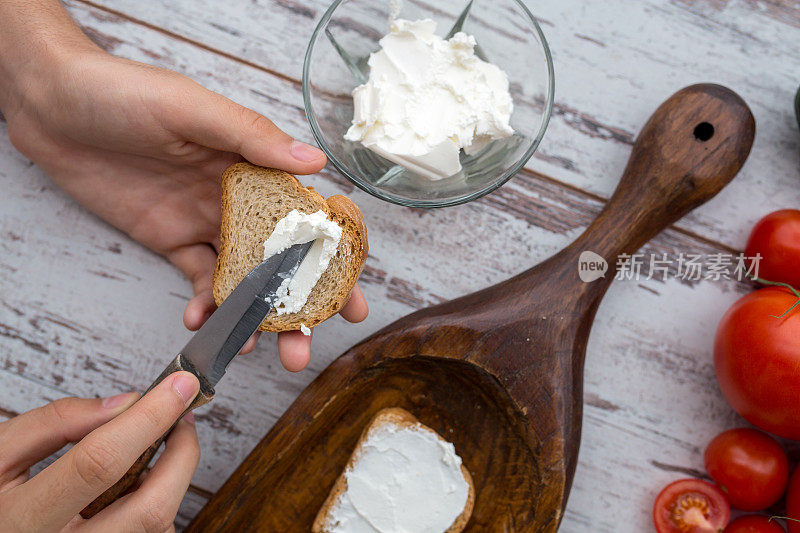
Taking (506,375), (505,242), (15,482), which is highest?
(505,242)

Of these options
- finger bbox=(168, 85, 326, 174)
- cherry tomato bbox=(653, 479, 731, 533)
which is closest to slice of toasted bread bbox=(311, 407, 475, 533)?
cherry tomato bbox=(653, 479, 731, 533)

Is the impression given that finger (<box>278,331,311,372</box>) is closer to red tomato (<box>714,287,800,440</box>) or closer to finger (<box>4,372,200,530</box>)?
finger (<box>4,372,200,530</box>)

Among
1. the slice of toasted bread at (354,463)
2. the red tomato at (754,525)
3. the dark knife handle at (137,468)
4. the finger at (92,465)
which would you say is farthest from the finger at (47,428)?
the red tomato at (754,525)

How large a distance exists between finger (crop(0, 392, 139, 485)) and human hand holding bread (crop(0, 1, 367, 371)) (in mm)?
226

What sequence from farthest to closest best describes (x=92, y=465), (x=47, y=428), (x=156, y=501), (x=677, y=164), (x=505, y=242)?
(x=505, y=242), (x=677, y=164), (x=47, y=428), (x=156, y=501), (x=92, y=465)

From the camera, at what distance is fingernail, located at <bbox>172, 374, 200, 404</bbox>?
3.01 ft

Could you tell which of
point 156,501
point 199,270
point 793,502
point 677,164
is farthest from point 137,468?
point 793,502

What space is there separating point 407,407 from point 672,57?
0.99 metres

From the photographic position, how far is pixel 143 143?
1.15 metres

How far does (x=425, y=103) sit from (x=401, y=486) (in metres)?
0.77

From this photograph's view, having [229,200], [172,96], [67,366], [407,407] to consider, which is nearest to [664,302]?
[407,407]

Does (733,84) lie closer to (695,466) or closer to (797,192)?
(797,192)

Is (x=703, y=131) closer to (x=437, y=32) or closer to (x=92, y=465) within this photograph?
(x=437, y=32)

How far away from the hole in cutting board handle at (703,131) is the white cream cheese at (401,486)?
825 millimetres
